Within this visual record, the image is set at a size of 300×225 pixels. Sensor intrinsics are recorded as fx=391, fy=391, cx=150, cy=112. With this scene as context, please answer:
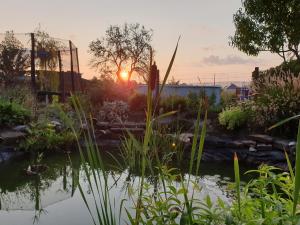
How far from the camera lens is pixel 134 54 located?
22859mm

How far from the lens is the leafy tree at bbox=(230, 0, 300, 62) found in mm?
12234

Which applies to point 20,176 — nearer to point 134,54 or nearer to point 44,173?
point 44,173

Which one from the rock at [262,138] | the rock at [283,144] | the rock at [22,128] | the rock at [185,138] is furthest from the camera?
the rock at [22,128]

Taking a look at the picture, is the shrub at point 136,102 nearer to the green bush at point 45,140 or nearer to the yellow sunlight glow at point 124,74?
the green bush at point 45,140

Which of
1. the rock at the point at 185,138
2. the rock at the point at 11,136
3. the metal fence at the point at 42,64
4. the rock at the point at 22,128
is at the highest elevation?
the metal fence at the point at 42,64

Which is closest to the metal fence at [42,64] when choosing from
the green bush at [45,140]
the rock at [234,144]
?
the green bush at [45,140]

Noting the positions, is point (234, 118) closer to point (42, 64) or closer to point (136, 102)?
point (136, 102)

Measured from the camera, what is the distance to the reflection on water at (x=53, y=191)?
3486mm

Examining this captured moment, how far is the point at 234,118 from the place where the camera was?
8398 mm

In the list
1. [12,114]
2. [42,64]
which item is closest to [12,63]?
[42,64]

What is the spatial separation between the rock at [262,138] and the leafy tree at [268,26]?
5.63 metres

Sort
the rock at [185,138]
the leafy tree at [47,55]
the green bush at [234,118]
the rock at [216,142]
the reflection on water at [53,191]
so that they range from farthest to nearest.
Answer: the leafy tree at [47,55] < the green bush at [234,118] < the rock at [216,142] < the rock at [185,138] < the reflection on water at [53,191]

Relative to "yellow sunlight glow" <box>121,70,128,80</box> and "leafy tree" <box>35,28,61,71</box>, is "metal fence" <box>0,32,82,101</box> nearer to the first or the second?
"leafy tree" <box>35,28,61,71</box>

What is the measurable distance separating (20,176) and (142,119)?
6754 mm
